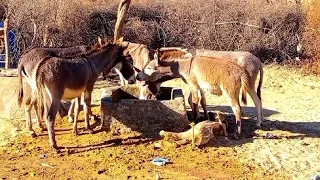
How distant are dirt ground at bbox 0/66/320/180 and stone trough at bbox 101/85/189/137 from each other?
0.21m

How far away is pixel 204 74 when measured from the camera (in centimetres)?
879

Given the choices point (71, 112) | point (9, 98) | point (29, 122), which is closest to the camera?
point (29, 122)

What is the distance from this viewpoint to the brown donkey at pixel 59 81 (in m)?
7.81

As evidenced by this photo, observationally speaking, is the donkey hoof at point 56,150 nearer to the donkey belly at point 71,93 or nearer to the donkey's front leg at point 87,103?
the donkey belly at point 71,93

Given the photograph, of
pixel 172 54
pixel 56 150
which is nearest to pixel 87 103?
pixel 56 150

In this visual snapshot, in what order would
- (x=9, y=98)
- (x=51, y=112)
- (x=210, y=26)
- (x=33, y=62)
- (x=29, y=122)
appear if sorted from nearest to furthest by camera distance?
(x=51, y=112) < (x=33, y=62) < (x=29, y=122) < (x=9, y=98) < (x=210, y=26)

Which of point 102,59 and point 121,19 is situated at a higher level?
point 121,19

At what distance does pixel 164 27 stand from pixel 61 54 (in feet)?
26.7

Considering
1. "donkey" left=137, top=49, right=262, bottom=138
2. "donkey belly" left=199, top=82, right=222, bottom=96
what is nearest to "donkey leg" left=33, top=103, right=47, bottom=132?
"donkey" left=137, top=49, right=262, bottom=138

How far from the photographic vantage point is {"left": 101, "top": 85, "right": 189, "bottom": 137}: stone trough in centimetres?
853

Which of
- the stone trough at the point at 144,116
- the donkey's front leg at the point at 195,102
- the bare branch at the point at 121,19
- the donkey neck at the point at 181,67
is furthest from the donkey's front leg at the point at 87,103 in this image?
the bare branch at the point at 121,19

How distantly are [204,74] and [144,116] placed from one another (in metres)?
1.26

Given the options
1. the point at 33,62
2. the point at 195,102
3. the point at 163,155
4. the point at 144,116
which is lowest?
the point at 163,155

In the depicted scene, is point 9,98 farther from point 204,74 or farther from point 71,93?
point 204,74
